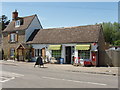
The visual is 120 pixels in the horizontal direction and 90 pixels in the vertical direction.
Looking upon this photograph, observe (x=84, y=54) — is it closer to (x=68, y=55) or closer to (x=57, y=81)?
(x=68, y=55)

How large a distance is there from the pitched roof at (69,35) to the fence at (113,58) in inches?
91.9

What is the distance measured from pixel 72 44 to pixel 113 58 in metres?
5.69

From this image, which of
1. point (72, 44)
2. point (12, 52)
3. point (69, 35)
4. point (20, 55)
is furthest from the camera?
point (12, 52)

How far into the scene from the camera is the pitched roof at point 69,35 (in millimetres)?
24125

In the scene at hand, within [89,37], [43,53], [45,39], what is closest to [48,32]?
[45,39]

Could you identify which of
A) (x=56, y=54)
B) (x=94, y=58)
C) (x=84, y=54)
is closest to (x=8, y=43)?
(x=56, y=54)

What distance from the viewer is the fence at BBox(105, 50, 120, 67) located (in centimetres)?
2189

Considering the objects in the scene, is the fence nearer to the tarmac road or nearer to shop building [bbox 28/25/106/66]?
shop building [bbox 28/25/106/66]

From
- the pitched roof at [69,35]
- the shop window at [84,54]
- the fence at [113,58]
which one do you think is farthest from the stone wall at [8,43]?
the fence at [113,58]

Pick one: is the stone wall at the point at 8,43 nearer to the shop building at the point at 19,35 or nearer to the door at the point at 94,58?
the shop building at the point at 19,35

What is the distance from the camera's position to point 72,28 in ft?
90.3

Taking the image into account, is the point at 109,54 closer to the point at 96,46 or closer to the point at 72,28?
the point at 96,46

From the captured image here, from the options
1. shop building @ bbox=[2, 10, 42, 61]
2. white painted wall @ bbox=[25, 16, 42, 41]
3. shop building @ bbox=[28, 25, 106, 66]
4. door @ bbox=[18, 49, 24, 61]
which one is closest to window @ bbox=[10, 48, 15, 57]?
shop building @ bbox=[2, 10, 42, 61]

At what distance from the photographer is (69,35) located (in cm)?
2631
